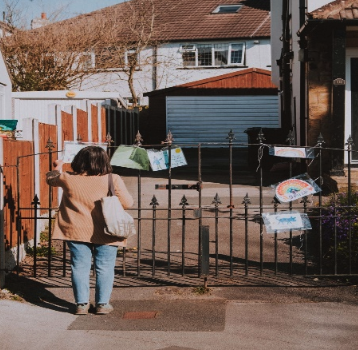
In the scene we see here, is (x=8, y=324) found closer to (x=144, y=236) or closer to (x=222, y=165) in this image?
(x=144, y=236)

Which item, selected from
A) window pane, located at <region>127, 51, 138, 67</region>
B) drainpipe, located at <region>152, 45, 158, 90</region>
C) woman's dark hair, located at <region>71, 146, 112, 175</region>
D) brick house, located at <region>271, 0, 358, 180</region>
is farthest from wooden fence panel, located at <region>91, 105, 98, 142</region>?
drainpipe, located at <region>152, 45, 158, 90</region>

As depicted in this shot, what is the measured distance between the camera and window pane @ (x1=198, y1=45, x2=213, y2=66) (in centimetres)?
3628

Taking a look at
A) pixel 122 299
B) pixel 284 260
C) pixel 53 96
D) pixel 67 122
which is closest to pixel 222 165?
pixel 53 96

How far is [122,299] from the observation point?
7.15m

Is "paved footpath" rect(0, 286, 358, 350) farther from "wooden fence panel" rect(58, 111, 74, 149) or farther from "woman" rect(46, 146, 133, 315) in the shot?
"wooden fence panel" rect(58, 111, 74, 149)

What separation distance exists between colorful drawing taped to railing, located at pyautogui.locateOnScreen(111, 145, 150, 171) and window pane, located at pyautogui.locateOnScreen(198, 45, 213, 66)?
96.7 ft

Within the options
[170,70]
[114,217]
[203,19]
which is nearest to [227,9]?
[203,19]

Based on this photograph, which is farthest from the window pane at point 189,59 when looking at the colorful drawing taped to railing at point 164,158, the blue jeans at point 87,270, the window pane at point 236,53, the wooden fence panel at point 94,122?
the blue jeans at point 87,270

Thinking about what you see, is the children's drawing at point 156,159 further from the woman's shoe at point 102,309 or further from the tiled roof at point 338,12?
the tiled roof at point 338,12

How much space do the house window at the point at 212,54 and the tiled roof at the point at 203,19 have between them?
0.55 metres

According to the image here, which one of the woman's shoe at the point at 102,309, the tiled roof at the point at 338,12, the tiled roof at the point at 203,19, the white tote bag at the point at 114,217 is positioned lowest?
the woman's shoe at the point at 102,309

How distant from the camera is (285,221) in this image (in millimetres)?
7484

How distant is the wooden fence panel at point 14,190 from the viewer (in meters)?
8.09

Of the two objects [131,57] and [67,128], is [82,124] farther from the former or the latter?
[131,57]
